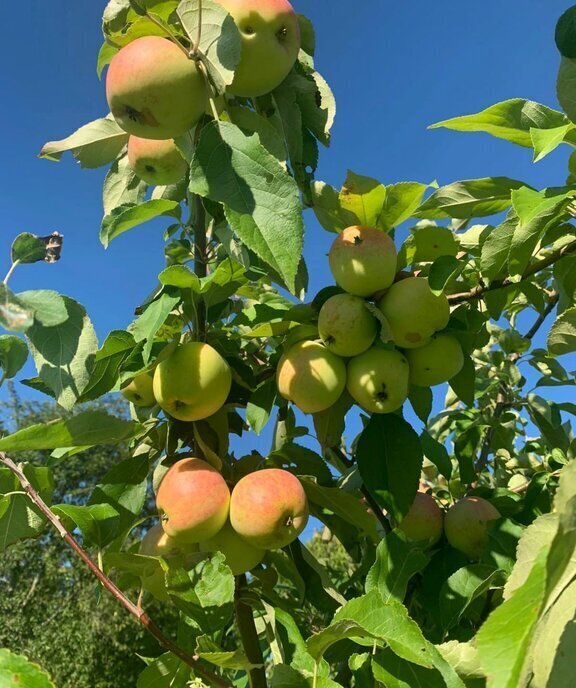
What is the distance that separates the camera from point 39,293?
1024mm

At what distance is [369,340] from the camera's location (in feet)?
4.00

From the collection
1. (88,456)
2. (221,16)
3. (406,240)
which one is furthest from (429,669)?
(88,456)

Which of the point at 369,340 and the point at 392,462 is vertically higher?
the point at 369,340

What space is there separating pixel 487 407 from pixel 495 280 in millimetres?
1304

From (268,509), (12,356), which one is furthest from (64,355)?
(268,509)

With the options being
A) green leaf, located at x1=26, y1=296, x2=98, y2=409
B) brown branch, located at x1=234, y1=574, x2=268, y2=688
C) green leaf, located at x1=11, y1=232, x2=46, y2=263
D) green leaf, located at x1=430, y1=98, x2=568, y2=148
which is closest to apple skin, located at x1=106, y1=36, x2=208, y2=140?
green leaf, located at x1=11, y1=232, x2=46, y2=263

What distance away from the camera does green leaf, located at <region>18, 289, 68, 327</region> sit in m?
0.95

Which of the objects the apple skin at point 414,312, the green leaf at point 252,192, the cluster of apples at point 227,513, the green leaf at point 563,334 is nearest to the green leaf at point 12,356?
the cluster of apples at point 227,513

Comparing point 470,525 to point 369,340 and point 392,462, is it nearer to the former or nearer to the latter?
point 392,462

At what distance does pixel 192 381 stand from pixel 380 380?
1.10ft

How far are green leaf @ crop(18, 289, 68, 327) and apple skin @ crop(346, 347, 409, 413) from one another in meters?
0.53

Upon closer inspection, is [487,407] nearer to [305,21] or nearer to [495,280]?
[495,280]

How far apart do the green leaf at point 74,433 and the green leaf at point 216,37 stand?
0.58 meters

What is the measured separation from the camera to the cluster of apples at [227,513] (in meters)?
1.07
